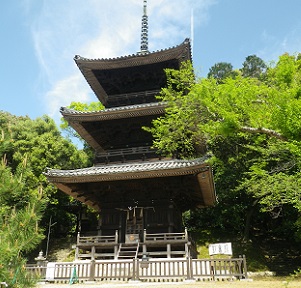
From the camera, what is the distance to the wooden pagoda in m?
15.0

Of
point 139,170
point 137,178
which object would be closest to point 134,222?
point 137,178

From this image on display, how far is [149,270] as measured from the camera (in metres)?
12.7

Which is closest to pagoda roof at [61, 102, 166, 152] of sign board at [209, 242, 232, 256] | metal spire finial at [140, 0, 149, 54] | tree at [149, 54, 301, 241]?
tree at [149, 54, 301, 241]

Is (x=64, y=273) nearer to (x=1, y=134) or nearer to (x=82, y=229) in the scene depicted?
(x=1, y=134)

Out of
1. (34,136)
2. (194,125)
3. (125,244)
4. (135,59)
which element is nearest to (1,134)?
(194,125)

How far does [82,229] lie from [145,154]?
58.8 ft

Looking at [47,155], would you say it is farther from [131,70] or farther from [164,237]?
[164,237]

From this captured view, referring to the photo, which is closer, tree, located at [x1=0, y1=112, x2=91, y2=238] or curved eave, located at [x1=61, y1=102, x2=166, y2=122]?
curved eave, located at [x1=61, y1=102, x2=166, y2=122]

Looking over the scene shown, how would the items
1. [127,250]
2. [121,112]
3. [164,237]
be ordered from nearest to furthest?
[164,237]
[127,250]
[121,112]

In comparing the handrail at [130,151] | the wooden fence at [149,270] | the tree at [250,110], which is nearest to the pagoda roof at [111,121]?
the handrail at [130,151]

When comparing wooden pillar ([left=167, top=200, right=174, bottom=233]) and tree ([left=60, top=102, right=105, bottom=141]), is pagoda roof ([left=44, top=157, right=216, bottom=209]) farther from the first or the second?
tree ([left=60, top=102, right=105, bottom=141])

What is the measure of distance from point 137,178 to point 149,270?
419 cm

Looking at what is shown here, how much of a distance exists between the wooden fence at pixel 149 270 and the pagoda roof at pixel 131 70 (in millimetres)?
10199

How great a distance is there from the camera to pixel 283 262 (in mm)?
23594
